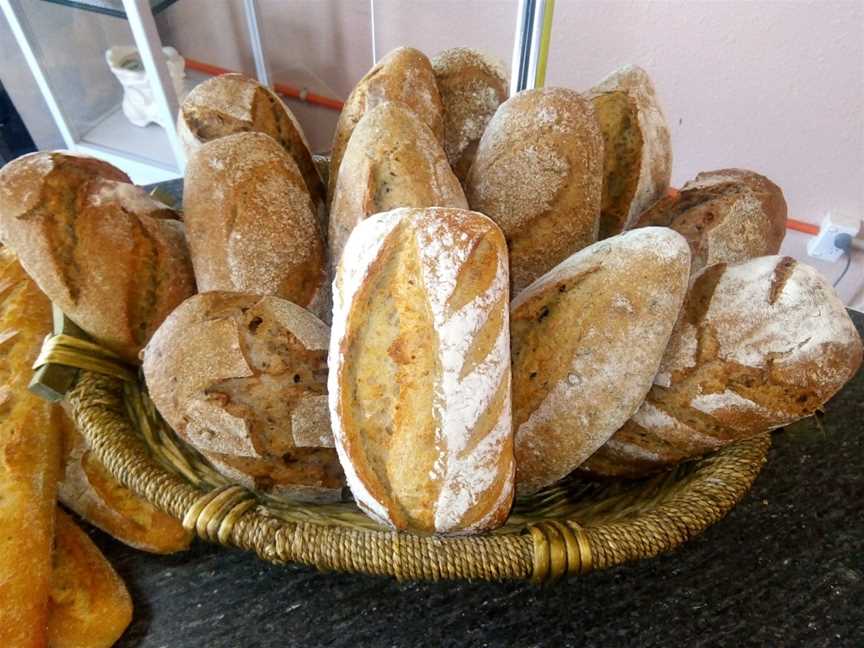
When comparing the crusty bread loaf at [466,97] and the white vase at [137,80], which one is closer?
the crusty bread loaf at [466,97]

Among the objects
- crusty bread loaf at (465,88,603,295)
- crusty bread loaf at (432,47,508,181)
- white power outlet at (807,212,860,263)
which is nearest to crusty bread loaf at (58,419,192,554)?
crusty bread loaf at (465,88,603,295)

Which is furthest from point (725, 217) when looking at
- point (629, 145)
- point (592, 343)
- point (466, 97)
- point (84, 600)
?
point (84, 600)

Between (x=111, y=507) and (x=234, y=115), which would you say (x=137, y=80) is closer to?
(x=234, y=115)

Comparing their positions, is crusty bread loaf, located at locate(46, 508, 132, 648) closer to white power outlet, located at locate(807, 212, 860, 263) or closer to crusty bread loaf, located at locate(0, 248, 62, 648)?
crusty bread loaf, located at locate(0, 248, 62, 648)

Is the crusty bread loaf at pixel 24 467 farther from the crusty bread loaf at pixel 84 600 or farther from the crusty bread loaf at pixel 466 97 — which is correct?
the crusty bread loaf at pixel 466 97

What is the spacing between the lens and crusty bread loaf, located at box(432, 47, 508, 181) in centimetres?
111

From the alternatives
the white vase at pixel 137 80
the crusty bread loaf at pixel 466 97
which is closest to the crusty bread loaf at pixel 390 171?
the crusty bread loaf at pixel 466 97

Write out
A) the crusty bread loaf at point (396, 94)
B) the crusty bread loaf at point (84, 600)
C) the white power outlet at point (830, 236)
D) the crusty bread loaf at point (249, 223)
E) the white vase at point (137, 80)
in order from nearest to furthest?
the crusty bread loaf at point (84, 600), the crusty bread loaf at point (249, 223), the crusty bread loaf at point (396, 94), the white power outlet at point (830, 236), the white vase at point (137, 80)

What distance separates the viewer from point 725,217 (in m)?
0.96

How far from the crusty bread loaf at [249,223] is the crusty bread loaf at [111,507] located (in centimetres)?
28

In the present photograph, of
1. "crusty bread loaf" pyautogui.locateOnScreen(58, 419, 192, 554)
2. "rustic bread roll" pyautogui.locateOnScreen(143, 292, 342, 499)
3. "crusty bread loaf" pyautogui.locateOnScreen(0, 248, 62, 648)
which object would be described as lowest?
"crusty bread loaf" pyautogui.locateOnScreen(58, 419, 192, 554)

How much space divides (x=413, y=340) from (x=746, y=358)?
0.40m

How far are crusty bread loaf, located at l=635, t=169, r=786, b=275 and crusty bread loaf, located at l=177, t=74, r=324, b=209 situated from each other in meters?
0.55

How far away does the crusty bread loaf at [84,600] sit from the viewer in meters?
0.78
